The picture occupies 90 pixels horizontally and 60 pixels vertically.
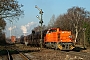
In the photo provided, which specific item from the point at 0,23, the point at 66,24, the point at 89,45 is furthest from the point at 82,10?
the point at 0,23

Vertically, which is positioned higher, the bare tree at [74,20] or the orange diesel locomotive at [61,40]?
the bare tree at [74,20]

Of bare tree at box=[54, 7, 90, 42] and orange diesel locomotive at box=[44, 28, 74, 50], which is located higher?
bare tree at box=[54, 7, 90, 42]

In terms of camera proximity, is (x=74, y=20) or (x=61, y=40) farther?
(x=74, y=20)

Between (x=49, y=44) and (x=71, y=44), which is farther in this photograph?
(x=49, y=44)

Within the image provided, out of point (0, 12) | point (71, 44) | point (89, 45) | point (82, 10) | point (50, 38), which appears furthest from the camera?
point (82, 10)

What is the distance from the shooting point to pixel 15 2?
129ft

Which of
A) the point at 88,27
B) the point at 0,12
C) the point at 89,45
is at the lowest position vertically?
the point at 89,45

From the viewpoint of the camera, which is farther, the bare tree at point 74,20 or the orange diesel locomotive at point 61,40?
the bare tree at point 74,20

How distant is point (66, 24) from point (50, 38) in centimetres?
4199

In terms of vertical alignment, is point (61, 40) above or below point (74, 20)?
below

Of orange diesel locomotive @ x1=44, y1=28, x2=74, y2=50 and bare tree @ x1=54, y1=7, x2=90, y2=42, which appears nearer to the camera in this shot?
orange diesel locomotive @ x1=44, y1=28, x2=74, y2=50

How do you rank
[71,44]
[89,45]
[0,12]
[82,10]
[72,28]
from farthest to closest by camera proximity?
[82,10], [72,28], [89,45], [0,12], [71,44]

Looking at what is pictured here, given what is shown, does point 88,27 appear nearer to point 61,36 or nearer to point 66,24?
point 61,36

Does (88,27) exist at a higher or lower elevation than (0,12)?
lower
